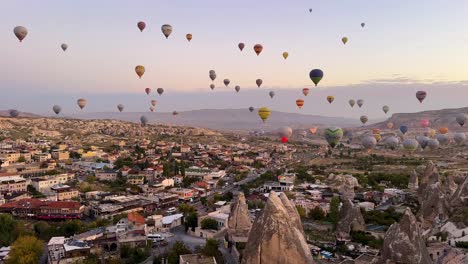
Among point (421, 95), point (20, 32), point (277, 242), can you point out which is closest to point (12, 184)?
point (20, 32)

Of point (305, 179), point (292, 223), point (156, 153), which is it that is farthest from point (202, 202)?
point (156, 153)

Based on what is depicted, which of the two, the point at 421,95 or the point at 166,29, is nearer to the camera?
the point at 166,29

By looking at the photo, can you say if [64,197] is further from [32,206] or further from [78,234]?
[78,234]

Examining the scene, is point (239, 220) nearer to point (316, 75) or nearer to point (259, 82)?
point (316, 75)

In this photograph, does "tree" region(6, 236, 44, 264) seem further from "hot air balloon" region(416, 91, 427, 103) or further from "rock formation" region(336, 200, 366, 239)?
"hot air balloon" region(416, 91, 427, 103)

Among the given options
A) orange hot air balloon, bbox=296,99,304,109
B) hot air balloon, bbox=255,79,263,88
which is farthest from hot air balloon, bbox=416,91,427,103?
hot air balloon, bbox=255,79,263,88

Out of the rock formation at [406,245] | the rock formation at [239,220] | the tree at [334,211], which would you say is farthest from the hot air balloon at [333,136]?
the rock formation at [406,245]

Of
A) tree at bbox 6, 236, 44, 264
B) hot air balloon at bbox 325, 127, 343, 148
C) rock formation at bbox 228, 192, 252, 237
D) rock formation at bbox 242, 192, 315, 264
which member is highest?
hot air balloon at bbox 325, 127, 343, 148

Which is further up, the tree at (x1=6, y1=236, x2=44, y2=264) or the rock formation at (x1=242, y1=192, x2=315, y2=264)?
the rock formation at (x1=242, y1=192, x2=315, y2=264)
